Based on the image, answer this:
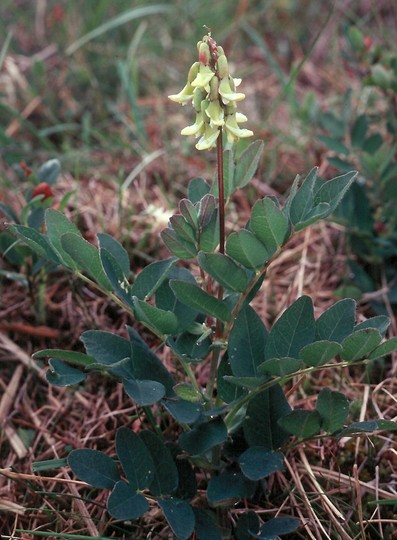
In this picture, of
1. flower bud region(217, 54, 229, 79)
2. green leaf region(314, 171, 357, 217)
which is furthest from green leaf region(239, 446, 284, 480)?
flower bud region(217, 54, 229, 79)

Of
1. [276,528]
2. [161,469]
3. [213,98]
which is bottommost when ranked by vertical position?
[276,528]

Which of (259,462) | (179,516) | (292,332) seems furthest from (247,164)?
(179,516)

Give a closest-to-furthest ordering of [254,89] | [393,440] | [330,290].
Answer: [393,440] → [330,290] → [254,89]

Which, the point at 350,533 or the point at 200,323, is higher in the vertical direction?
the point at 200,323

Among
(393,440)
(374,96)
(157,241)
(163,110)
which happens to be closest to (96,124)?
(163,110)

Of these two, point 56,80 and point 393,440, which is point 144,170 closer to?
point 56,80

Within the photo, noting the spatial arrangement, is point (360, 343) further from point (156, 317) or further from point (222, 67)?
point (222, 67)
